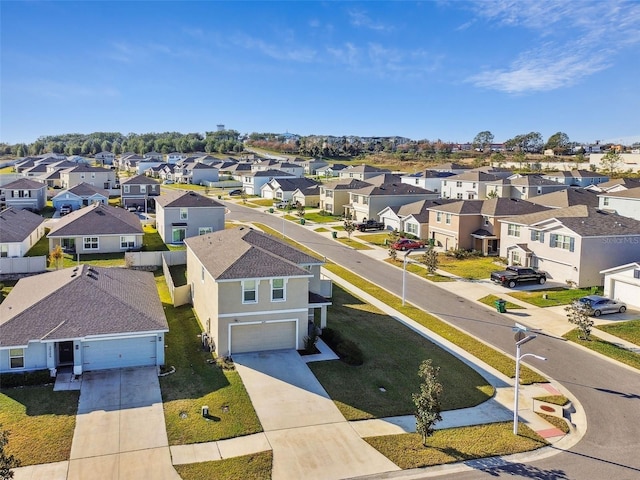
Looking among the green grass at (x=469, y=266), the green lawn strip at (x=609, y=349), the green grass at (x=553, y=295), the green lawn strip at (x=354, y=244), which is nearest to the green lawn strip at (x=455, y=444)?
the green lawn strip at (x=609, y=349)

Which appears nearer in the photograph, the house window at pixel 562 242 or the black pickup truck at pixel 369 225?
the house window at pixel 562 242

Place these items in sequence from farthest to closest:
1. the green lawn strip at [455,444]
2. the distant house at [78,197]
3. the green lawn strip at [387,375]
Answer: the distant house at [78,197] < the green lawn strip at [387,375] < the green lawn strip at [455,444]

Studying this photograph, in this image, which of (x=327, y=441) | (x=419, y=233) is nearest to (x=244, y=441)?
(x=327, y=441)

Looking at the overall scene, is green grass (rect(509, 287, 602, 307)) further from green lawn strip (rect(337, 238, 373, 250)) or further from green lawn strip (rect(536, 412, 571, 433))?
green lawn strip (rect(337, 238, 373, 250))

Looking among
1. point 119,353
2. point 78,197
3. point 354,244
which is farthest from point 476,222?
point 78,197

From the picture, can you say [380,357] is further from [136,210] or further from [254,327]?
[136,210]

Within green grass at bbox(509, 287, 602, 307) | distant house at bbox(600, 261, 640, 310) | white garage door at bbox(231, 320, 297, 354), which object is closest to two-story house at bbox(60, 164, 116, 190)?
white garage door at bbox(231, 320, 297, 354)

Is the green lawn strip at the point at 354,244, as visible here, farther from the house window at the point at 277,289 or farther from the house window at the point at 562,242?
the house window at the point at 277,289
